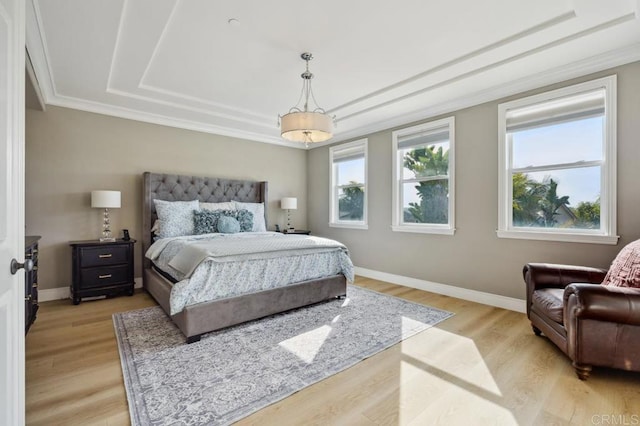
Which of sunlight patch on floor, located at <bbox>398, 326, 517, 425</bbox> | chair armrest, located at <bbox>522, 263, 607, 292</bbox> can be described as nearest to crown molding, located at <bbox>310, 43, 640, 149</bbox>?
chair armrest, located at <bbox>522, 263, 607, 292</bbox>

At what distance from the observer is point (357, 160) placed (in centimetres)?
549

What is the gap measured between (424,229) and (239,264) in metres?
2.69

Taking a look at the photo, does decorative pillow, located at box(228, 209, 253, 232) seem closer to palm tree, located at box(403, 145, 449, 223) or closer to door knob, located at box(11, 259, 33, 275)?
palm tree, located at box(403, 145, 449, 223)

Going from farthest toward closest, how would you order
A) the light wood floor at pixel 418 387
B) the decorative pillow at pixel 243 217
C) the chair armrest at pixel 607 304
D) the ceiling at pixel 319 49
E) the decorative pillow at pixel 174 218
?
the decorative pillow at pixel 243 217 < the decorative pillow at pixel 174 218 < the ceiling at pixel 319 49 < the chair armrest at pixel 607 304 < the light wood floor at pixel 418 387

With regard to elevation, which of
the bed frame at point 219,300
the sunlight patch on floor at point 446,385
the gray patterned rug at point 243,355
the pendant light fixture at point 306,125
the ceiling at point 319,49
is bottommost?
the sunlight patch on floor at point 446,385

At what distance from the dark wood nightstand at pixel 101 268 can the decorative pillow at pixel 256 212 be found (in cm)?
156

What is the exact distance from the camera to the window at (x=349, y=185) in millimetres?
5348

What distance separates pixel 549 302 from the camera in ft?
7.86

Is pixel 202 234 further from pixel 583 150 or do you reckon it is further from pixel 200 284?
pixel 583 150

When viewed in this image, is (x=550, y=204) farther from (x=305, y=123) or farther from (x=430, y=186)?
(x=305, y=123)

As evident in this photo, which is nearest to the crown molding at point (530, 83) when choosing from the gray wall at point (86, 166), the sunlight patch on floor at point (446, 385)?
the sunlight patch on floor at point (446, 385)

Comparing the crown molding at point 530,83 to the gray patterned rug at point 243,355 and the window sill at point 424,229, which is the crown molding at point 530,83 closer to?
the window sill at point 424,229

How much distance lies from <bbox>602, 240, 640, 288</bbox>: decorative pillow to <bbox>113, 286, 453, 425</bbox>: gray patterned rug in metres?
1.44

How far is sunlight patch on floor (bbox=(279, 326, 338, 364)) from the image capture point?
7.82ft
